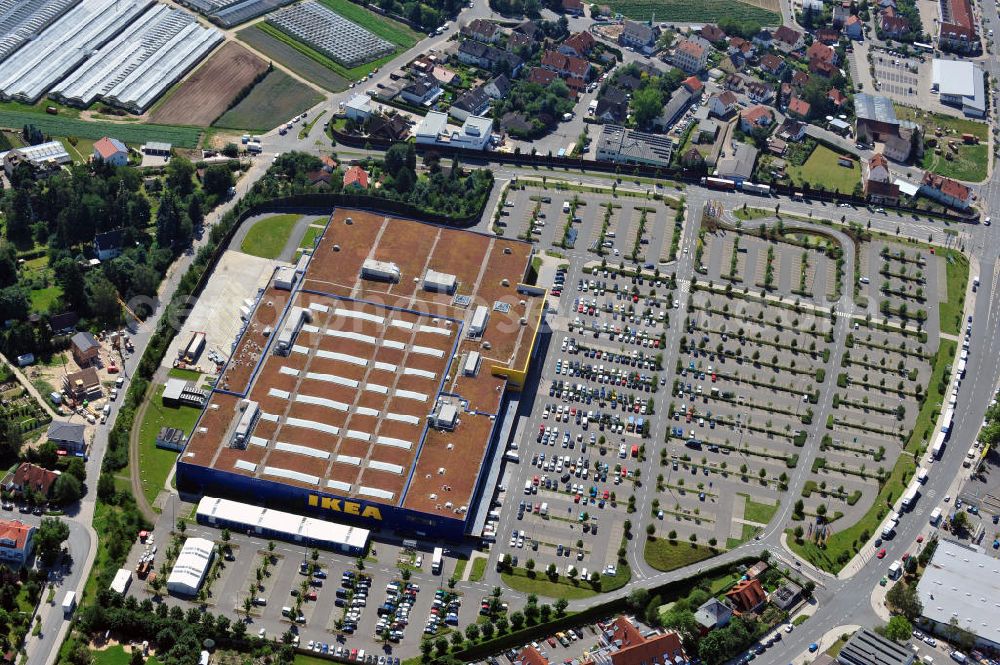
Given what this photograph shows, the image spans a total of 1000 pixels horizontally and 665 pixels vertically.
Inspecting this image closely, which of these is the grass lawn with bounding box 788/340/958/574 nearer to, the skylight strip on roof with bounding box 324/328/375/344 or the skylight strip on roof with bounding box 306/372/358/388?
the skylight strip on roof with bounding box 306/372/358/388

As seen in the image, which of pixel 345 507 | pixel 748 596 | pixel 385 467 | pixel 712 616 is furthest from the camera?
pixel 385 467

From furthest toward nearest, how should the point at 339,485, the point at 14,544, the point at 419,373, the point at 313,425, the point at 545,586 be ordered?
1. the point at 419,373
2. the point at 313,425
3. the point at 339,485
4. the point at 545,586
5. the point at 14,544

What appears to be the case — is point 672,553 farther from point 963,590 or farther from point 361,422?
point 361,422

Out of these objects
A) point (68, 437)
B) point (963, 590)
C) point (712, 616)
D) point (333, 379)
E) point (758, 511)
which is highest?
point (963, 590)

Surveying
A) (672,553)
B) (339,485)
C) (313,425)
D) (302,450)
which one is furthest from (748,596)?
(313,425)

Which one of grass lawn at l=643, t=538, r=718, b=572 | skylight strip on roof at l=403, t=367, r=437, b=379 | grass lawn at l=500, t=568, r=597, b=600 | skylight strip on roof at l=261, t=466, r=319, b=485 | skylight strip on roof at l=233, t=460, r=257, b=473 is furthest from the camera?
skylight strip on roof at l=403, t=367, r=437, b=379

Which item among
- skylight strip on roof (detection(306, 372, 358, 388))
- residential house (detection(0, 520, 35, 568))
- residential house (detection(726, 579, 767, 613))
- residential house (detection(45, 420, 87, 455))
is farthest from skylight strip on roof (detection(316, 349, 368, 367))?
residential house (detection(726, 579, 767, 613))
